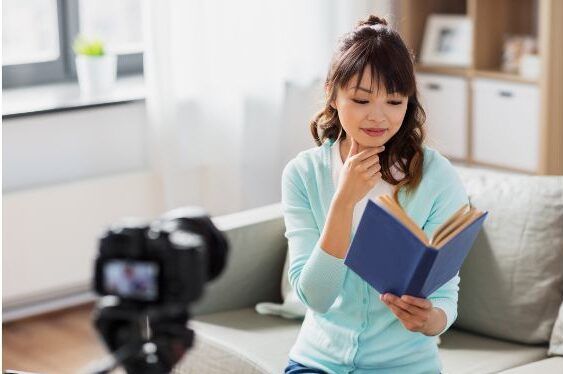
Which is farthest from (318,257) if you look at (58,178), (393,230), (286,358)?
(58,178)

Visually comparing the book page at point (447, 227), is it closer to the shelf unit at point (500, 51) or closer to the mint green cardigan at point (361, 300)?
the mint green cardigan at point (361, 300)

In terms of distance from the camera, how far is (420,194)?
191cm

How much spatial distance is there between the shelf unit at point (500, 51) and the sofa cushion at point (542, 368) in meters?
1.74

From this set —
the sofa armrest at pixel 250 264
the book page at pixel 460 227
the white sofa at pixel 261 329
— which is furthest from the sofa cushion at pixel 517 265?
the book page at pixel 460 227

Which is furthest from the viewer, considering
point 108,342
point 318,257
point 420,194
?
point 420,194

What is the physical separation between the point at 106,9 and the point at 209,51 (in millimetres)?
487

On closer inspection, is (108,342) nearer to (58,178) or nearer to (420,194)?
(420,194)

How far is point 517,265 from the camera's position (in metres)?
2.39

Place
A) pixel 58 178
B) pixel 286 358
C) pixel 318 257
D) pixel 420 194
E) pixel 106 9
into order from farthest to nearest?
1. pixel 106 9
2. pixel 58 178
3. pixel 286 358
4. pixel 420 194
5. pixel 318 257

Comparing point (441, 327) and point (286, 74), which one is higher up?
point (286, 74)

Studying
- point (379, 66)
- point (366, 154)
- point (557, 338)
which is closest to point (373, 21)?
point (379, 66)

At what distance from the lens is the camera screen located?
98cm

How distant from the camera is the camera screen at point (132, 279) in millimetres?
976

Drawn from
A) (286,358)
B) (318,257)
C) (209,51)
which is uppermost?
(209,51)
